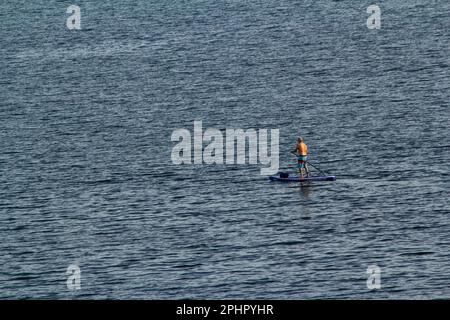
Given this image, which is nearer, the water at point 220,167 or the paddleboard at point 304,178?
the water at point 220,167

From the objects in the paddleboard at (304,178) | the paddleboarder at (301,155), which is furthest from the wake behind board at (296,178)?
the paddleboarder at (301,155)

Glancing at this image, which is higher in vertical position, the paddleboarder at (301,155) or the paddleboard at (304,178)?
the paddleboarder at (301,155)

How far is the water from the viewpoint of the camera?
5522 cm

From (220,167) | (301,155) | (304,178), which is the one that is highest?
(301,155)

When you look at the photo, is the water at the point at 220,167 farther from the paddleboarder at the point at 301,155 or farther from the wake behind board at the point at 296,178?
the paddleboarder at the point at 301,155

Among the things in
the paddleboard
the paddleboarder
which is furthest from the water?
the paddleboarder

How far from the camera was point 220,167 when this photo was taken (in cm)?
7981

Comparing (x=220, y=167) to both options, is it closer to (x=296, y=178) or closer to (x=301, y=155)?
(x=296, y=178)

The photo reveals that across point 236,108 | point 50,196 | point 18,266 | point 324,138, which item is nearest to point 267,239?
point 18,266

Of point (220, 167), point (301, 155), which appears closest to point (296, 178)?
point (301, 155)

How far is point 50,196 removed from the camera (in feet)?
242

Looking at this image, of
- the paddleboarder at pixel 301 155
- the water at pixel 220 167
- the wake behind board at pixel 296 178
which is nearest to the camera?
the water at pixel 220 167

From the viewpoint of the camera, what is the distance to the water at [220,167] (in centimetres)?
5522

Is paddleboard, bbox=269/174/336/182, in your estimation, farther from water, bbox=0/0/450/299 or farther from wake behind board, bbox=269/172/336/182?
water, bbox=0/0/450/299
